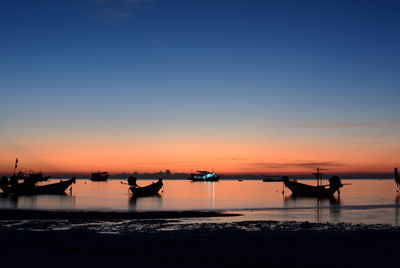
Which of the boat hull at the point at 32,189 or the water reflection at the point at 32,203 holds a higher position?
the boat hull at the point at 32,189

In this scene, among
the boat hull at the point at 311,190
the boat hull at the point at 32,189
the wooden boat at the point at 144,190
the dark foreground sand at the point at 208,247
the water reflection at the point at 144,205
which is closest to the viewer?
the dark foreground sand at the point at 208,247

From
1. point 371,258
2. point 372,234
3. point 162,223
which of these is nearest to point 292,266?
→ point 371,258

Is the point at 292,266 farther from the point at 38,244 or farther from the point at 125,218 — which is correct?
the point at 125,218

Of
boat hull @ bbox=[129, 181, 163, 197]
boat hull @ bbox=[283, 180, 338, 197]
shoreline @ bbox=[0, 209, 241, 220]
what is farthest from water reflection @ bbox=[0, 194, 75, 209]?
boat hull @ bbox=[283, 180, 338, 197]

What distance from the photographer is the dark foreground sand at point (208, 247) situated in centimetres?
1404

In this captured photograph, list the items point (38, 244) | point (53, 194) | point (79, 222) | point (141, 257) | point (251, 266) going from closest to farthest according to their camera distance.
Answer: point (251, 266), point (141, 257), point (38, 244), point (79, 222), point (53, 194)

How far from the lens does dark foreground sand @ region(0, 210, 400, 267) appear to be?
14.0 meters

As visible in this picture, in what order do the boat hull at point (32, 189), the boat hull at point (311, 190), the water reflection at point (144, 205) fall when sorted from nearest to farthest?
the water reflection at point (144, 205), the boat hull at point (32, 189), the boat hull at point (311, 190)

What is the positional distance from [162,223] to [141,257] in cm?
1486

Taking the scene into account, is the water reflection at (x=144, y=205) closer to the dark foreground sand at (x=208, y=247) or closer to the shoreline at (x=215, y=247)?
the dark foreground sand at (x=208, y=247)

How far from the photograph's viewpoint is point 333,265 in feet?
45.5

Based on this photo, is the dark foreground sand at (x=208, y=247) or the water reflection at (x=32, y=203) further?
the water reflection at (x=32, y=203)

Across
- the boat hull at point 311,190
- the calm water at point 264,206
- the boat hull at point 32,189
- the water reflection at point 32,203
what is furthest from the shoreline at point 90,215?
the boat hull at point 311,190

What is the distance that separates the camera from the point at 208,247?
677 inches
